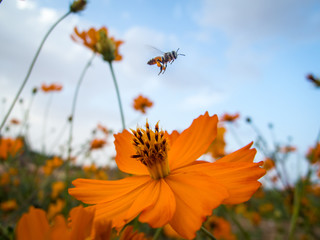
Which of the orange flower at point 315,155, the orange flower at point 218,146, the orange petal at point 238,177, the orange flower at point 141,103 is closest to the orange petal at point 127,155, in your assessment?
the orange petal at point 238,177

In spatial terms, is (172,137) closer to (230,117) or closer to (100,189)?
(100,189)

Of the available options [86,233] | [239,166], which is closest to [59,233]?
[86,233]

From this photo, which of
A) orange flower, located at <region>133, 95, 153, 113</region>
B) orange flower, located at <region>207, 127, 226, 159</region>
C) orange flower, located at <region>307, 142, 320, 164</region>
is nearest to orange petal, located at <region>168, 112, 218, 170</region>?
orange flower, located at <region>307, 142, 320, 164</region>

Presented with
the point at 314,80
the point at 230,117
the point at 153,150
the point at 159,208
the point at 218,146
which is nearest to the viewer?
the point at 159,208

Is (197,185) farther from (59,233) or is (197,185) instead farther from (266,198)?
(266,198)

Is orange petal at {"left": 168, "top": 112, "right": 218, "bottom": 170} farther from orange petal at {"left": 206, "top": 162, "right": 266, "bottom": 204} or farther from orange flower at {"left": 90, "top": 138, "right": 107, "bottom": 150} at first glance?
orange flower at {"left": 90, "top": 138, "right": 107, "bottom": 150}

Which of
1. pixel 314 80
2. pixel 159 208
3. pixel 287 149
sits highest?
pixel 314 80

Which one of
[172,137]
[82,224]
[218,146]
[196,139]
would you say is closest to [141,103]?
[218,146]
